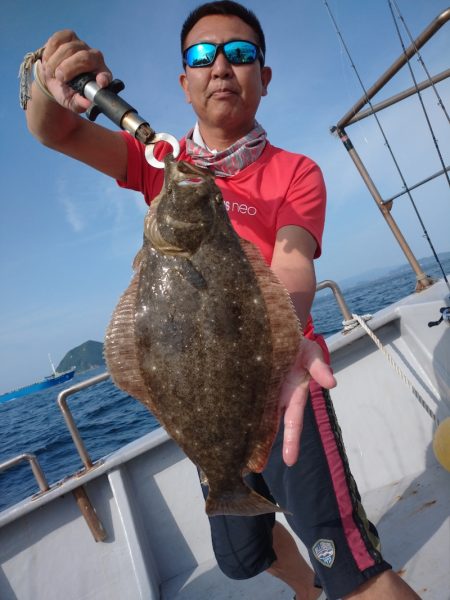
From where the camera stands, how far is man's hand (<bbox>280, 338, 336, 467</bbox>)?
1685 mm

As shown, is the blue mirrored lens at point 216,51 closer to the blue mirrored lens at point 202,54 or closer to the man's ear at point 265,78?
the blue mirrored lens at point 202,54

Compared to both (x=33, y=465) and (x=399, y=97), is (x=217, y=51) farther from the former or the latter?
(x=33, y=465)

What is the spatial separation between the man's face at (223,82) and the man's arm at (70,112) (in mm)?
654

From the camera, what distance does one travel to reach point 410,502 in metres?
4.13

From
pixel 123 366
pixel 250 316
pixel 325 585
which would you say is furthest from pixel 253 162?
pixel 325 585

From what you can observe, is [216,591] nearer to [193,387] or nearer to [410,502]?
[410,502]

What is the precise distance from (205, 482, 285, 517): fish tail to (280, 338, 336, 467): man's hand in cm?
24

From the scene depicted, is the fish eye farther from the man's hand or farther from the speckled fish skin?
the man's hand

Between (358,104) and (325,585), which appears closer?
(325,585)

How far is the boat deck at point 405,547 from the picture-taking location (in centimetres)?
328

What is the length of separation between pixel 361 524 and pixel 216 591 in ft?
8.30

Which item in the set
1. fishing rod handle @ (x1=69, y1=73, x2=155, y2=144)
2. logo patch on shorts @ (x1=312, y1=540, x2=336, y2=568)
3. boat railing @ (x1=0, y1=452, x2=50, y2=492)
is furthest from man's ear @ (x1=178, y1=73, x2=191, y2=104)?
boat railing @ (x1=0, y1=452, x2=50, y2=492)

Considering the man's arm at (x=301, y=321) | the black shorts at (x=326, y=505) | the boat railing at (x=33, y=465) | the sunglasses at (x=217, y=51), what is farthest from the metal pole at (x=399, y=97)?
the boat railing at (x=33, y=465)

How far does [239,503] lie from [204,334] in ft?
2.68
